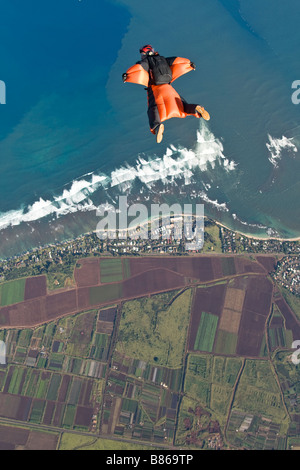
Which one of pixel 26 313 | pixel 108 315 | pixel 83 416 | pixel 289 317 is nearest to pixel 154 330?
pixel 108 315

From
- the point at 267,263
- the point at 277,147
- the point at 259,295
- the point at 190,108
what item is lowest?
the point at 259,295

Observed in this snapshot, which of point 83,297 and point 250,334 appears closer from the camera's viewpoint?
point 83,297

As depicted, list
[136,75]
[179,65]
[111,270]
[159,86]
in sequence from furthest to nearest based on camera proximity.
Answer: [111,270] < [179,65] < [159,86] < [136,75]

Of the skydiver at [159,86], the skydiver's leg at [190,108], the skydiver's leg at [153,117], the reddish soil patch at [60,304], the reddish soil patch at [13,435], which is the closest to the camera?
the skydiver's leg at [153,117]

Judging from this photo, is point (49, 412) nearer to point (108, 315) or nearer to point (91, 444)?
point (91, 444)

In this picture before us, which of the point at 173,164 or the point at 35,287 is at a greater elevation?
the point at 173,164

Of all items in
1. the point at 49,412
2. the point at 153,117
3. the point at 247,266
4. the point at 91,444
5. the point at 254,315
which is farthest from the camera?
the point at 247,266

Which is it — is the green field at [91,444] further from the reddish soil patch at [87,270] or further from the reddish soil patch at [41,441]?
the reddish soil patch at [87,270]

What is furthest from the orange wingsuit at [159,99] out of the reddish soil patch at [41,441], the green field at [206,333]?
the reddish soil patch at [41,441]
